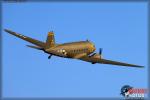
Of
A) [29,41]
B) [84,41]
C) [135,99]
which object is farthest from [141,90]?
[29,41]

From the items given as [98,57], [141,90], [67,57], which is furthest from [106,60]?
[141,90]

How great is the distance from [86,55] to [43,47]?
33.6 ft

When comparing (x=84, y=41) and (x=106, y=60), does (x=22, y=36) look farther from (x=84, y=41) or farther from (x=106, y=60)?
(x=106, y=60)

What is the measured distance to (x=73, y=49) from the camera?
233 feet

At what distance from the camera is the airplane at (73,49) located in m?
68.1

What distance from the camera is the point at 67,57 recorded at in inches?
2739

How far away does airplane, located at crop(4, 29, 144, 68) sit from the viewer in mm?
68062

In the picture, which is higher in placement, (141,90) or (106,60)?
(106,60)

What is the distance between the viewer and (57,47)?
2709 inches

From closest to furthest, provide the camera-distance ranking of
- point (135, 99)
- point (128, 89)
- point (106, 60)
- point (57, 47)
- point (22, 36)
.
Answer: point (135, 99) < point (128, 89) < point (57, 47) < point (106, 60) < point (22, 36)

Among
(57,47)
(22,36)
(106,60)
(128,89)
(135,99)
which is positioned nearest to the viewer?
(135,99)

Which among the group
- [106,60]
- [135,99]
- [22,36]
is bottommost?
[135,99]

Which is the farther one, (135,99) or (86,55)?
(86,55)

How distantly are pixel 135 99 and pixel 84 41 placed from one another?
29849mm
